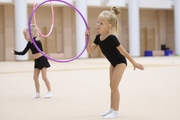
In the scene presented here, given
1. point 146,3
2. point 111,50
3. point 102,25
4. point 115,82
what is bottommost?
point 115,82

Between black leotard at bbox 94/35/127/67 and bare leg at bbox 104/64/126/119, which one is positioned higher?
black leotard at bbox 94/35/127/67

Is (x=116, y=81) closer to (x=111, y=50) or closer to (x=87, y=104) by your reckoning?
(x=111, y=50)

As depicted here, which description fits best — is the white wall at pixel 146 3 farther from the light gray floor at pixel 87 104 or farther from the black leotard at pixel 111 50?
the black leotard at pixel 111 50

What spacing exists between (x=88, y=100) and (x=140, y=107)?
1227 millimetres

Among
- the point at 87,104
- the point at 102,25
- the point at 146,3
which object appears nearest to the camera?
the point at 102,25

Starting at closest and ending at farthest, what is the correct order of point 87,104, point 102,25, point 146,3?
1. point 102,25
2. point 87,104
3. point 146,3

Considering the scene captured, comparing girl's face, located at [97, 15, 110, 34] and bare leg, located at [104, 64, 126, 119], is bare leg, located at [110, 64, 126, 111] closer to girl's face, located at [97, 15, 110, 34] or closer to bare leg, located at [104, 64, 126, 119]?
bare leg, located at [104, 64, 126, 119]

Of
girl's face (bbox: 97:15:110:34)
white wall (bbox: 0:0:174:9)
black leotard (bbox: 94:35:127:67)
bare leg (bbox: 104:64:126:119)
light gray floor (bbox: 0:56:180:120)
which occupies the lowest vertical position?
light gray floor (bbox: 0:56:180:120)

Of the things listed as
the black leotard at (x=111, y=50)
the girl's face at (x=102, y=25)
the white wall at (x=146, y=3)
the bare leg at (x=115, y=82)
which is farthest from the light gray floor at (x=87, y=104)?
the white wall at (x=146, y=3)

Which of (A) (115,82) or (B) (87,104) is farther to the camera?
(B) (87,104)

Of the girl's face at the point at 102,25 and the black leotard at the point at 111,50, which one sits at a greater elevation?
the girl's face at the point at 102,25

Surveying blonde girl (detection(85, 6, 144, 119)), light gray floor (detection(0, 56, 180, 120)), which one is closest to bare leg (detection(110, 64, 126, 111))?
blonde girl (detection(85, 6, 144, 119))

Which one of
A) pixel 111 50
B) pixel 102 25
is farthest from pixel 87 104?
pixel 102 25

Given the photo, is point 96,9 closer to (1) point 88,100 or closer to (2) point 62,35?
(2) point 62,35
